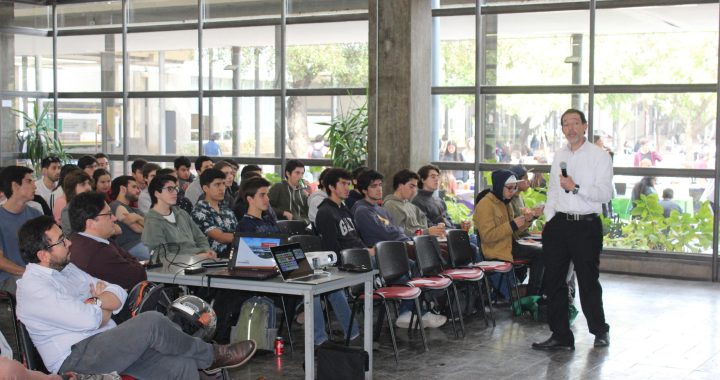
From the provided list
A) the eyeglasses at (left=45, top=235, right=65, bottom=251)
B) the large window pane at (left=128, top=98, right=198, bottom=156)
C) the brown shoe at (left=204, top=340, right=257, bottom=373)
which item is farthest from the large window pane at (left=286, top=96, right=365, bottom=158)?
the eyeglasses at (left=45, top=235, right=65, bottom=251)

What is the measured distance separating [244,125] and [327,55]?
161cm

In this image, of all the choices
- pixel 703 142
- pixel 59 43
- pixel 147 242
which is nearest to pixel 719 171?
pixel 703 142

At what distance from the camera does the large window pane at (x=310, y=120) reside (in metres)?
12.2

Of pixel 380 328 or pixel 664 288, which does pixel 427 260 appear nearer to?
pixel 380 328

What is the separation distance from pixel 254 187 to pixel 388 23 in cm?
466

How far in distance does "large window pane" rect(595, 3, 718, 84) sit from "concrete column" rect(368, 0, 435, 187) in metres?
2.13

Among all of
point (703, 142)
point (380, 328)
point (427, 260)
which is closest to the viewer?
point (380, 328)

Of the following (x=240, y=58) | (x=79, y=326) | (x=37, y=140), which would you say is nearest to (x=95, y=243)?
(x=79, y=326)

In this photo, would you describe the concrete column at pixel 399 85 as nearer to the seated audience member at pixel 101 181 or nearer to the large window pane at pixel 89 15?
the seated audience member at pixel 101 181

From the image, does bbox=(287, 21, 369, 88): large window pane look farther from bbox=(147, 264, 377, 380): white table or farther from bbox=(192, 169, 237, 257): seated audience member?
bbox=(147, 264, 377, 380): white table

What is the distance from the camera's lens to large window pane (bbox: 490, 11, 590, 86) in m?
10.8

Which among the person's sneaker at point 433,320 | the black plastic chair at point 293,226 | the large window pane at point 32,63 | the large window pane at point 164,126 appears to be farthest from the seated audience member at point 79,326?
the large window pane at point 32,63

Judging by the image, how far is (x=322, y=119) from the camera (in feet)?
40.4

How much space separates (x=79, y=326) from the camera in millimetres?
4457
